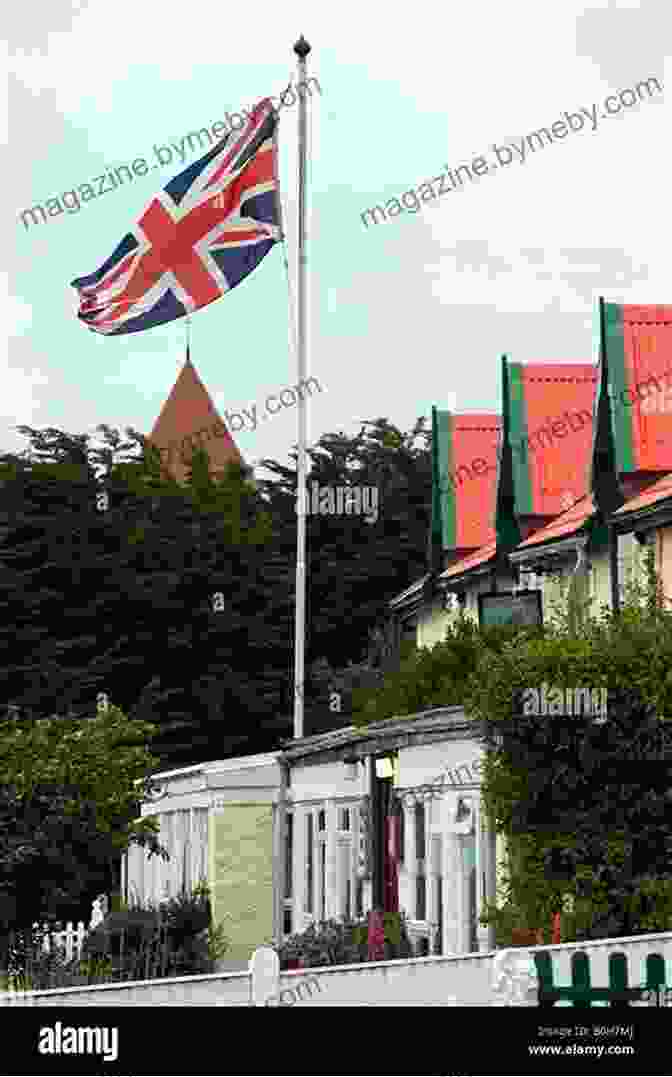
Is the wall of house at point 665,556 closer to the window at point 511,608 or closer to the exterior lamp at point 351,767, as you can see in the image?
Answer: the window at point 511,608

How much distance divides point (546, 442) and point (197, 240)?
34.5 ft

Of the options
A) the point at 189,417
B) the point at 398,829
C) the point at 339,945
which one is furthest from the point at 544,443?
the point at 189,417

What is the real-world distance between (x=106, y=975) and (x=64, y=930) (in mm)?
3865

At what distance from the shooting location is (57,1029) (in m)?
16.9

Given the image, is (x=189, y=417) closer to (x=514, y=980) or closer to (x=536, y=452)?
(x=536, y=452)

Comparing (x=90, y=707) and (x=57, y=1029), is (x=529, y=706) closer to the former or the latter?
(x=57, y=1029)

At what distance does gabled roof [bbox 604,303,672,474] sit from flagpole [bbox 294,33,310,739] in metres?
Result: 5.07

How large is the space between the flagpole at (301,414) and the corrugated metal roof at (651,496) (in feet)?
16.4

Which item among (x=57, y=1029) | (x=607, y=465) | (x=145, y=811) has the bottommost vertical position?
(x=57, y=1029)

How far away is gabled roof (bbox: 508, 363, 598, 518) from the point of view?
45.8 meters

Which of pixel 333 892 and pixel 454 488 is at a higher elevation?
pixel 454 488

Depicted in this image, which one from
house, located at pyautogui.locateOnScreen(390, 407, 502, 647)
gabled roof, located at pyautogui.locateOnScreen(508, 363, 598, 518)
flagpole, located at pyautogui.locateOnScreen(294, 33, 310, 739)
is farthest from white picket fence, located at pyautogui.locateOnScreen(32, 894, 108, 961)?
house, located at pyautogui.locateOnScreen(390, 407, 502, 647)

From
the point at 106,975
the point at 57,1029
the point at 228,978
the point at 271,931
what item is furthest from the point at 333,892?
the point at 57,1029

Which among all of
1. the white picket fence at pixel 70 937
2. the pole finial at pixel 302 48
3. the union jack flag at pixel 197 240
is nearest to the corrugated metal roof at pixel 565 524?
the union jack flag at pixel 197 240
